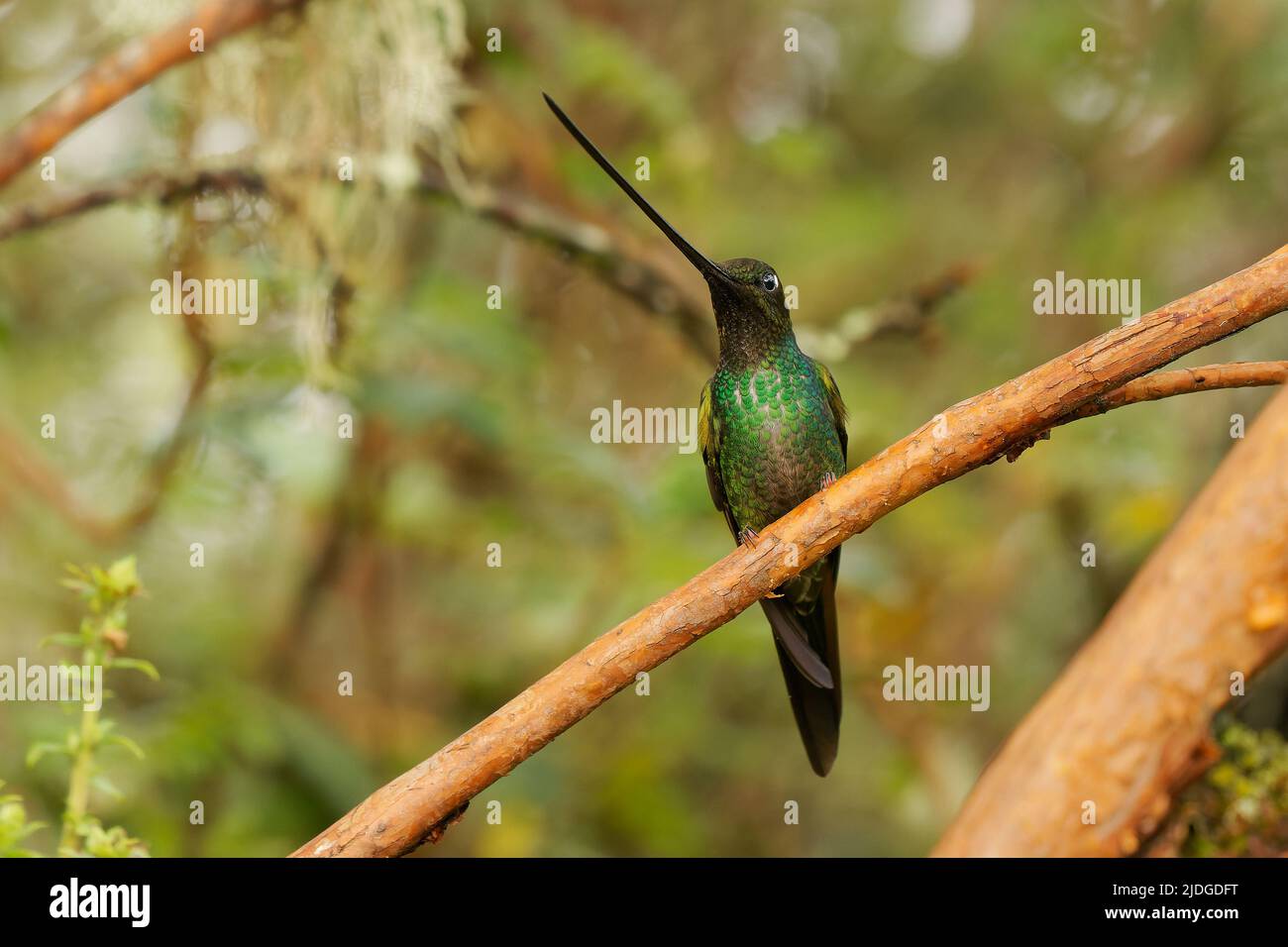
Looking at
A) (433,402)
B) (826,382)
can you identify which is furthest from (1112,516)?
(433,402)

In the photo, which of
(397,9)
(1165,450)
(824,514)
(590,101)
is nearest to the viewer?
(824,514)

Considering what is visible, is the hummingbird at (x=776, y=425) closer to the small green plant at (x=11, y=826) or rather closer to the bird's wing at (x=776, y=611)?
the bird's wing at (x=776, y=611)

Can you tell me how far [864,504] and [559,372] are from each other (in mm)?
3612

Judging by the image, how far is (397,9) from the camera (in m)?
3.34

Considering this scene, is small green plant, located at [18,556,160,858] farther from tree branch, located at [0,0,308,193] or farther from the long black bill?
tree branch, located at [0,0,308,193]

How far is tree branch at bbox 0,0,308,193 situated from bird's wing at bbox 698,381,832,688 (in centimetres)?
155

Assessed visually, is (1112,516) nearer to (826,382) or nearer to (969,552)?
(969,552)

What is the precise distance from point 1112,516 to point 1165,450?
12.5 inches

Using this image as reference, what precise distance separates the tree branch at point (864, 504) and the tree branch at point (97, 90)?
5.75ft

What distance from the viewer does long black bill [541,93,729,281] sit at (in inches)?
78.9

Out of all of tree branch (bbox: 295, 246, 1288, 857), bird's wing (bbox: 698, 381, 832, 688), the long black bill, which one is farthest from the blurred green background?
tree branch (bbox: 295, 246, 1288, 857)

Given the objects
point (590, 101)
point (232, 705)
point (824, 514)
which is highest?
point (590, 101)

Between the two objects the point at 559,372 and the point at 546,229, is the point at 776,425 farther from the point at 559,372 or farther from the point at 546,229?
the point at 559,372

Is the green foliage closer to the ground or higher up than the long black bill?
closer to the ground
